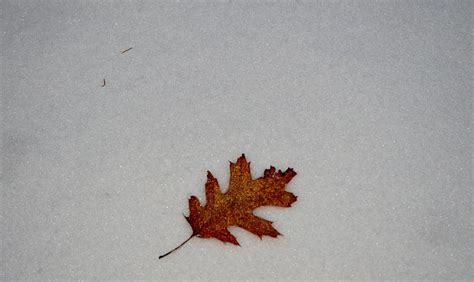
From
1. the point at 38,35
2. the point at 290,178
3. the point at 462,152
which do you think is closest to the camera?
the point at 290,178

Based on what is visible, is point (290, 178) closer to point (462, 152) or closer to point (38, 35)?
point (462, 152)

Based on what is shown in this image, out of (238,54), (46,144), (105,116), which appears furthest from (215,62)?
(46,144)

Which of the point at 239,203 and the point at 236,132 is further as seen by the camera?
the point at 236,132
